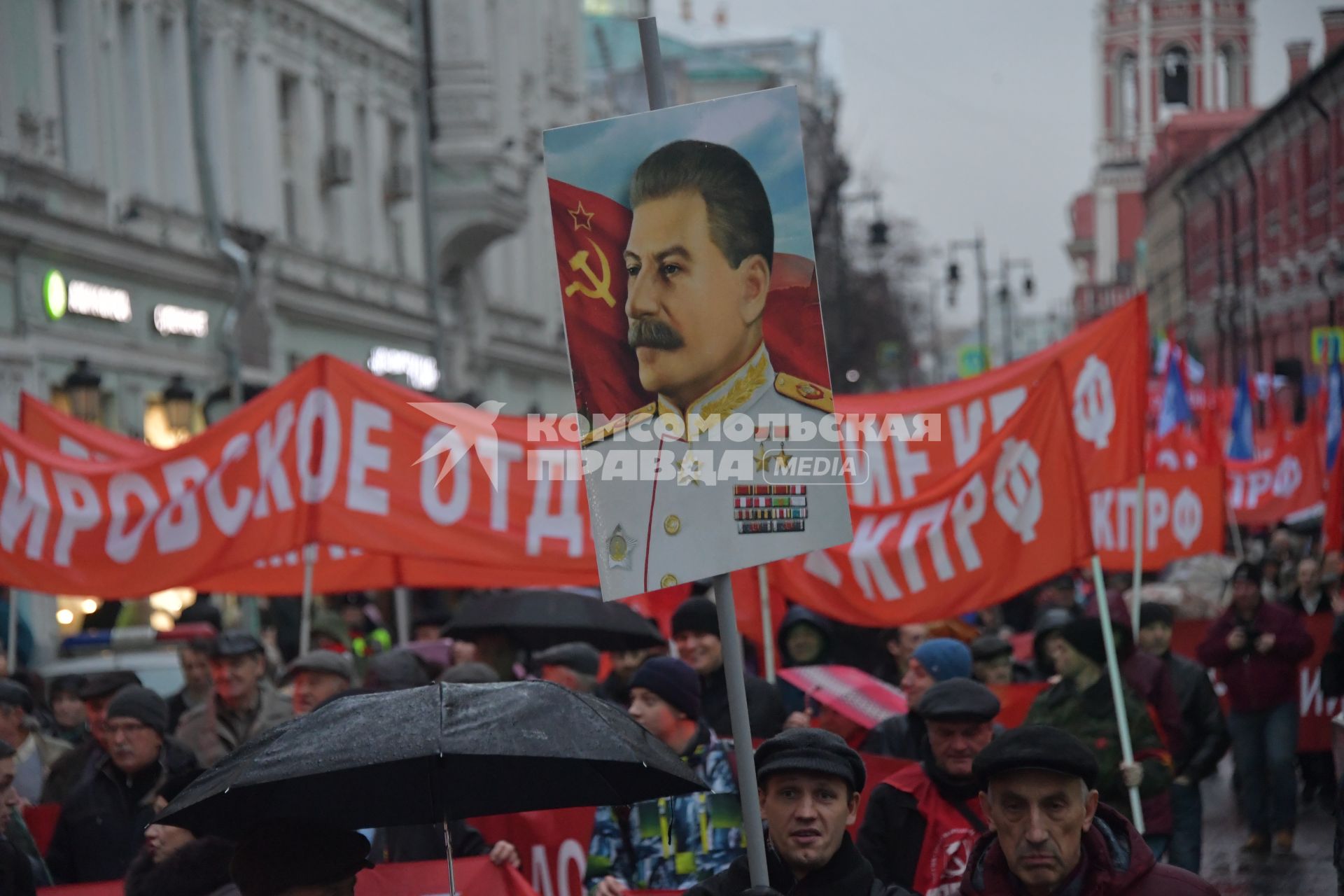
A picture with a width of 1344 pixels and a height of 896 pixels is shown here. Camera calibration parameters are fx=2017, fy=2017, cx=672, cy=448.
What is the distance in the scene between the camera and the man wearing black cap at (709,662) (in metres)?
8.34

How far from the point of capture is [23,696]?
8.23 metres

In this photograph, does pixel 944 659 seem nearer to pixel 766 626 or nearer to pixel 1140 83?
pixel 766 626

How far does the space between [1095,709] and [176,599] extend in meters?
14.3

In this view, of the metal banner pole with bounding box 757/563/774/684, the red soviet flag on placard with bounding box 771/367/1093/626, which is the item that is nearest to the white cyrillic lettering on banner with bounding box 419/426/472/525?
the metal banner pole with bounding box 757/563/774/684

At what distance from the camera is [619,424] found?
486 cm

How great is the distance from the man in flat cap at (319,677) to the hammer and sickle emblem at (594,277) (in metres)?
4.30

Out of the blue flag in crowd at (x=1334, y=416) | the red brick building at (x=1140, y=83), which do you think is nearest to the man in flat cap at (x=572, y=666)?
the blue flag in crowd at (x=1334, y=416)

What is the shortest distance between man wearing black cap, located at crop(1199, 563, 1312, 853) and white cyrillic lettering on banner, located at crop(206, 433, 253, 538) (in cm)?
597

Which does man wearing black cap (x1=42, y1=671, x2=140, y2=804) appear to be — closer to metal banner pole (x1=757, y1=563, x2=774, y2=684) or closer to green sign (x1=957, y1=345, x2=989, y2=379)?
metal banner pole (x1=757, y1=563, x2=774, y2=684)

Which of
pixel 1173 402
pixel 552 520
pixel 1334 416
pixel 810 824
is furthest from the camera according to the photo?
pixel 1173 402

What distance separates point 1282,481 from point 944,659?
1418cm

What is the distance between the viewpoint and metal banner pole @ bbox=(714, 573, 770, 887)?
4.88 m

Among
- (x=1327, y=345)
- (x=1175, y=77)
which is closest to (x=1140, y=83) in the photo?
(x=1175, y=77)

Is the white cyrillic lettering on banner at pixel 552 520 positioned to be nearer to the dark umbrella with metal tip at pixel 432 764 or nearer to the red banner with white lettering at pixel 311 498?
the red banner with white lettering at pixel 311 498
